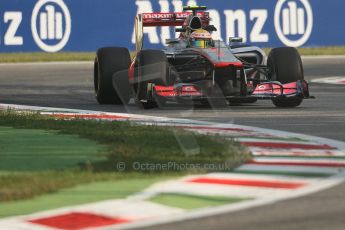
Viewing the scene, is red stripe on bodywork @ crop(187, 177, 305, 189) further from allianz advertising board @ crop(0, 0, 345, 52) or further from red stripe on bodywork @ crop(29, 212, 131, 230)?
allianz advertising board @ crop(0, 0, 345, 52)

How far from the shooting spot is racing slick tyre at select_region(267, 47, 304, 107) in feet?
51.4

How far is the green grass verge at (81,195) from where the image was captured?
7.30 meters

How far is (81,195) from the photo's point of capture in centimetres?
774

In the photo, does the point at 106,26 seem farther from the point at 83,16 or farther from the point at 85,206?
the point at 85,206

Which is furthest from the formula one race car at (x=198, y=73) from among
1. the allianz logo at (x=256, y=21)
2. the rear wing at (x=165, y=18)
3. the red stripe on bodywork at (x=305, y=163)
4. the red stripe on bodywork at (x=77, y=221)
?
the allianz logo at (x=256, y=21)

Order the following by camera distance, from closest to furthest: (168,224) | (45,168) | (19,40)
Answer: (168,224)
(45,168)
(19,40)

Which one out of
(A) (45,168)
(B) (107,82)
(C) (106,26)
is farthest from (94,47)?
(A) (45,168)

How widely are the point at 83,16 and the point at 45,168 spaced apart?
18.4 metres

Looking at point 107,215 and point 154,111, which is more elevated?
point 107,215

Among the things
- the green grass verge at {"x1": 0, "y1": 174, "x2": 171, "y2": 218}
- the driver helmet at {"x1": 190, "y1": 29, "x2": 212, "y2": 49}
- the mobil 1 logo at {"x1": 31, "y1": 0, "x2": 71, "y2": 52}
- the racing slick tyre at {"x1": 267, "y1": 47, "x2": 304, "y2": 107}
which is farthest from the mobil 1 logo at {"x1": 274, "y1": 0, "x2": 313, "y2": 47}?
the green grass verge at {"x1": 0, "y1": 174, "x2": 171, "y2": 218}

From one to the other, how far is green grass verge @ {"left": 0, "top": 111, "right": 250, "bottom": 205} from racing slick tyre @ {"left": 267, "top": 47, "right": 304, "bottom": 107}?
3.45 m

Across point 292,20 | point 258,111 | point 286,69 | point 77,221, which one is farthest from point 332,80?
point 77,221

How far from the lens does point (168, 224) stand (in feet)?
21.8

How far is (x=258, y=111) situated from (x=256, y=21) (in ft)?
41.4
